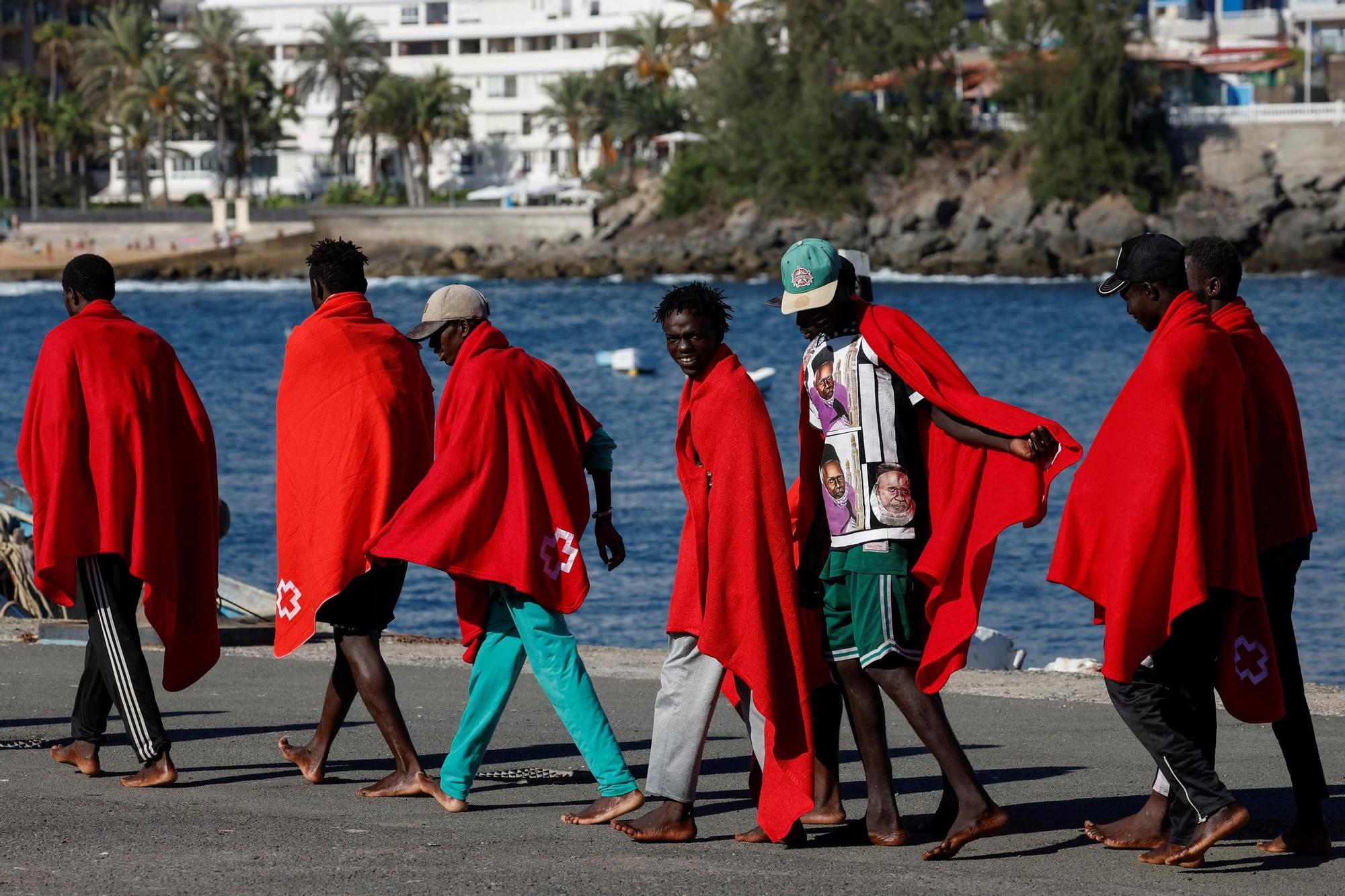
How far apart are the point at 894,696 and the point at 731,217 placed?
3383 inches

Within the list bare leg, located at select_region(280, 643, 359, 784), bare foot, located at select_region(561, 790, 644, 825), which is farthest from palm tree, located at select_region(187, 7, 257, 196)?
bare foot, located at select_region(561, 790, 644, 825)

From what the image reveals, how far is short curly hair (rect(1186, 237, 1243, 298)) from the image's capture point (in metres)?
6.28

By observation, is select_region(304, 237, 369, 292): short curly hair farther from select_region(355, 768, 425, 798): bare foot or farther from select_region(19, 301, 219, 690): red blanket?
select_region(355, 768, 425, 798): bare foot

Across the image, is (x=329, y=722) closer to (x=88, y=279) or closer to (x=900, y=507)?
(x=88, y=279)

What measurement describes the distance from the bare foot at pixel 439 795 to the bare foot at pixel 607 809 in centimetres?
41

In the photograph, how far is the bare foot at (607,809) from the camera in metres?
6.56

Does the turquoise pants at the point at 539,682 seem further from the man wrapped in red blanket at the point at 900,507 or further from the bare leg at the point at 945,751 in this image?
the bare leg at the point at 945,751

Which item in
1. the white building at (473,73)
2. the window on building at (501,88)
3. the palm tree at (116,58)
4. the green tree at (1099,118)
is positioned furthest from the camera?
the window on building at (501,88)

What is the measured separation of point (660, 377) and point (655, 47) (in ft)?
196

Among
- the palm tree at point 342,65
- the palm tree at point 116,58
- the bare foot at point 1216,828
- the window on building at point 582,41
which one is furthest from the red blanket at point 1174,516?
the window on building at point 582,41

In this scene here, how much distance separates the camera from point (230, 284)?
91250 millimetres

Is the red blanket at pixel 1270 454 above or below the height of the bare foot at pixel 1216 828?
above

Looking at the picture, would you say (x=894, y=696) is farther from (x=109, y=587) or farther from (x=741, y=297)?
(x=741, y=297)

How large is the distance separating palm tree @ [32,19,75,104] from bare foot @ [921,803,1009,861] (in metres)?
112
